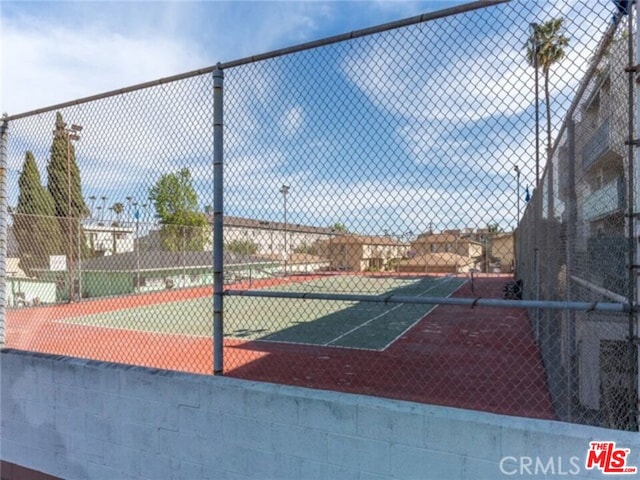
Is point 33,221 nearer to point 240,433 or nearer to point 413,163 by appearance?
point 240,433

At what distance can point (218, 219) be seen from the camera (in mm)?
3191

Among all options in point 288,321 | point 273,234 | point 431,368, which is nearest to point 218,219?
point 273,234

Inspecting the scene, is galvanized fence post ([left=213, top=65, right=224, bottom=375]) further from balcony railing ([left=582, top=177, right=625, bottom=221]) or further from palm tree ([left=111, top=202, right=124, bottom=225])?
balcony railing ([left=582, top=177, right=625, bottom=221])

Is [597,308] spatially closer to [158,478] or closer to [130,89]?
[158,478]

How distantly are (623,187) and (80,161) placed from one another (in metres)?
4.41

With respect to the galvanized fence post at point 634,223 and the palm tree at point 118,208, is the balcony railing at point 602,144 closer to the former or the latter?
the galvanized fence post at point 634,223

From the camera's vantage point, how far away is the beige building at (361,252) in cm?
299

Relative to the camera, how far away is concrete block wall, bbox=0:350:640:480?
2.35 m

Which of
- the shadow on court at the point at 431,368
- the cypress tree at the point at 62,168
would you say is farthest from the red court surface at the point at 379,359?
the cypress tree at the point at 62,168

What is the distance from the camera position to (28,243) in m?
5.91

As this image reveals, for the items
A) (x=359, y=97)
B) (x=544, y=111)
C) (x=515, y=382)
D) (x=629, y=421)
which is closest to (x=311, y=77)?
(x=359, y=97)

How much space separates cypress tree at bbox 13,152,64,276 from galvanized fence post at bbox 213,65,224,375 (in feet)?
8.03

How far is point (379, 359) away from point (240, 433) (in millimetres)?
8066

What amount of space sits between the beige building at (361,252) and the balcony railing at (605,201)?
1240 mm
